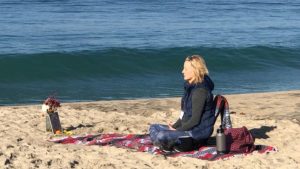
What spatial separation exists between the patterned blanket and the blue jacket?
0.20 m

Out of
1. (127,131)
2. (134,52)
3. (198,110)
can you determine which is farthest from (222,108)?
(134,52)

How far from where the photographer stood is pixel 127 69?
2100 cm

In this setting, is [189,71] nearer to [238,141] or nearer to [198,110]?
[198,110]

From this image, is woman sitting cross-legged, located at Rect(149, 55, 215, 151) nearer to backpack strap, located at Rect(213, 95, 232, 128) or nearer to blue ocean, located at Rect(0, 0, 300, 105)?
backpack strap, located at Rect(213, 95, 232, 128)

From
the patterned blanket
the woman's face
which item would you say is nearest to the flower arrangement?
the patterned blanket

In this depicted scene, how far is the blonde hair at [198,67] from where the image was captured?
22.5 feet

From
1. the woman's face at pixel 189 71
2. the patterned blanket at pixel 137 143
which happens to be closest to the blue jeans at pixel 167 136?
the patterned blanket at pixel 137 143

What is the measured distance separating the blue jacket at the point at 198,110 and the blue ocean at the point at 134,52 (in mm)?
7743

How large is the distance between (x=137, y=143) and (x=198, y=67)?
1.29 meters

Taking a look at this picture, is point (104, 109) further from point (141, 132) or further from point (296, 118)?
point (296, 118)

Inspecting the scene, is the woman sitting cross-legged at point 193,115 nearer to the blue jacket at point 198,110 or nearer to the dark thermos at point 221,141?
the blue jacket at point 198,110

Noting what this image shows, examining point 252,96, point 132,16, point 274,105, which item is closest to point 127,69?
point 252,96

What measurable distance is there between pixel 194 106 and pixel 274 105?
476 centimetres

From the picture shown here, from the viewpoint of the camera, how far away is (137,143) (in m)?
7.54
